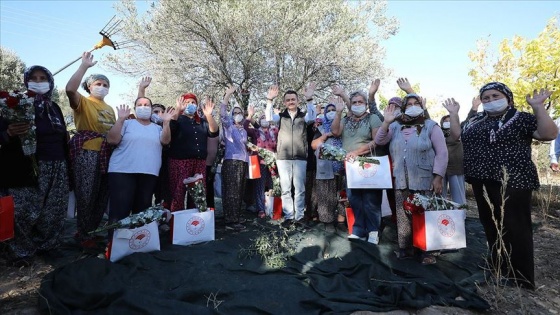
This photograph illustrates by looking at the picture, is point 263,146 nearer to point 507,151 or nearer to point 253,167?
point 253,167

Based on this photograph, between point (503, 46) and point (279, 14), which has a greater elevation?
point (279, 14)

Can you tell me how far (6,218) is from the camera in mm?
2996

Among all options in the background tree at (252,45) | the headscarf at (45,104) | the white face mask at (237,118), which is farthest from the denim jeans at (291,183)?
the background tree at (252,45)

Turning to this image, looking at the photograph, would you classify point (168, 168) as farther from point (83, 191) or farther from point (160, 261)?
→ point (160, 261)

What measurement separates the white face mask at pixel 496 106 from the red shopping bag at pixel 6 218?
14.9ft

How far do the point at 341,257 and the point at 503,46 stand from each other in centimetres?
1344

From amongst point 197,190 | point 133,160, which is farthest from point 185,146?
point 133,160

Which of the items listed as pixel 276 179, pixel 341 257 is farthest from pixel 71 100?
pixel 341 257

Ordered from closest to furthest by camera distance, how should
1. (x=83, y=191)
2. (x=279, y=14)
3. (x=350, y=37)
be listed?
(x=83, y=191) → (x=279, y=14) → (x=350, y=37)

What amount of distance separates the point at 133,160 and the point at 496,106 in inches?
148

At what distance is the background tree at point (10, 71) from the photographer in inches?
756

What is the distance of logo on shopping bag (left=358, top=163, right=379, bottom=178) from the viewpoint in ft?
12.8

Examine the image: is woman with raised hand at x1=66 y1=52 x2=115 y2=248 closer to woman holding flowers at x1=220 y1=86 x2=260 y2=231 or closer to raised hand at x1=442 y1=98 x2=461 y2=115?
woman holding flowers at x1=220 y1=86 x2=260 y2=231

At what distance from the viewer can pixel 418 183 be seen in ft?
11.8
